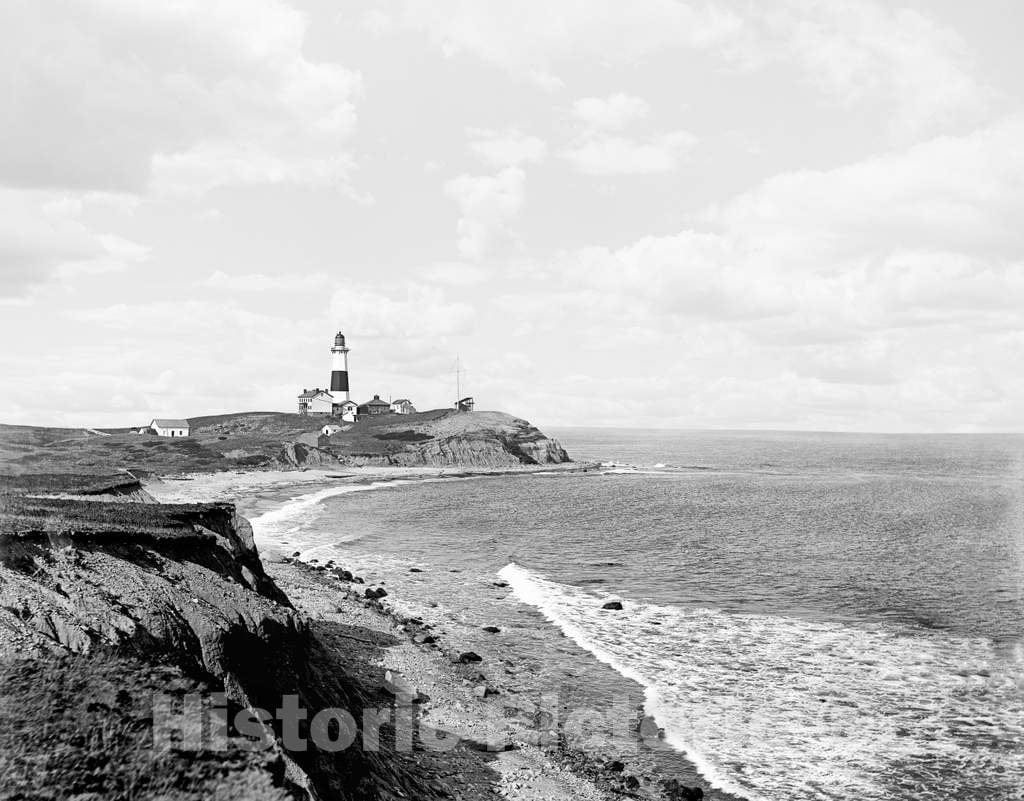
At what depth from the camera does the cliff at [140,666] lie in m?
8.51

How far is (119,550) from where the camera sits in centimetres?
1309

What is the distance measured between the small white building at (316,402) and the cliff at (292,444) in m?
5.94

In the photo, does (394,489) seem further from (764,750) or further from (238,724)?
(238,724)

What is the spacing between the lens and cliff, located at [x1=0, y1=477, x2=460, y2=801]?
8.51 metres

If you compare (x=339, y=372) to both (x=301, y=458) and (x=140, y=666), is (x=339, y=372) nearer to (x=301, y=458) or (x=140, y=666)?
(x=301, y=458)

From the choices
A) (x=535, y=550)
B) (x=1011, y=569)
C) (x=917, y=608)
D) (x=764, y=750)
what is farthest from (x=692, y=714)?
(x=1011, y=569)

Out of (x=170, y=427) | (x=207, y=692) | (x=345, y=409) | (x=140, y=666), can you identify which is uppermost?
(x=345, y=409)

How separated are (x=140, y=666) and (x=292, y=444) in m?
104

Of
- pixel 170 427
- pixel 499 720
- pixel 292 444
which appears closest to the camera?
pixel 499 720

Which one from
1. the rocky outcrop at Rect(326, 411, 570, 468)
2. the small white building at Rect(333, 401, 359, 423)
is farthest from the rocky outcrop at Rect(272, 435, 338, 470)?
the small white building at Rect(333, 401, 359, 423)

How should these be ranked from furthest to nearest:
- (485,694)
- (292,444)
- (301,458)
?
(292,444) < (301,458) < (485,694)

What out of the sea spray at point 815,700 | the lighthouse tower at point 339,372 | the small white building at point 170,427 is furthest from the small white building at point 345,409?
the sea spray at point 815,700

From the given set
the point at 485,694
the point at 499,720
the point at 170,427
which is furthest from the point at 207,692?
the point at 170,427

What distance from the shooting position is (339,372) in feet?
473
